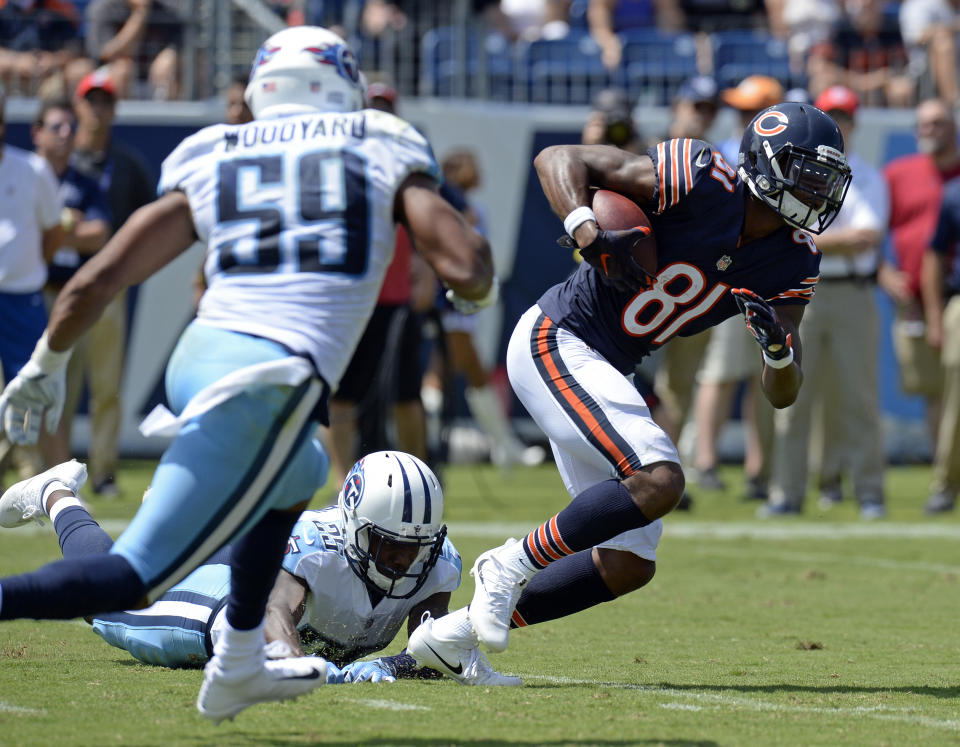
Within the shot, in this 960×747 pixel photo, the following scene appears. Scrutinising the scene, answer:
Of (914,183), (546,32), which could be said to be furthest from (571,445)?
(546,32)

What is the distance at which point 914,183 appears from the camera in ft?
33.8

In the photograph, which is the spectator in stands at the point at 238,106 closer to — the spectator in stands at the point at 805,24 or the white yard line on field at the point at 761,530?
the white yard line on field at the point at 761,530

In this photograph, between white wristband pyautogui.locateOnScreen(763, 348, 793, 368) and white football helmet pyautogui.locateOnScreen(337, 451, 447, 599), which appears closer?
white football helmet pyautogui.locateOnScreen(337, 451, 447, 599)

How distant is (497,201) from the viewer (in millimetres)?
11898

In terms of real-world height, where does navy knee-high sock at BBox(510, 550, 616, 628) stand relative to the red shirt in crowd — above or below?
below

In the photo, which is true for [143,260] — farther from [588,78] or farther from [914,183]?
[588,78]

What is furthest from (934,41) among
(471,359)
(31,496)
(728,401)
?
(31,496)

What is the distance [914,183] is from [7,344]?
6.41 metres

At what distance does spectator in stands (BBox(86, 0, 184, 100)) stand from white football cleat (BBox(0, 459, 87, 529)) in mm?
7472

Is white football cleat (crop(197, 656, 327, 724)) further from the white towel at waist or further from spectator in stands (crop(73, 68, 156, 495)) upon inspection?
spectator in stands (crop(73, 68, 156, 495))

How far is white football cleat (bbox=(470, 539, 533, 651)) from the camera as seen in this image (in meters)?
3.88

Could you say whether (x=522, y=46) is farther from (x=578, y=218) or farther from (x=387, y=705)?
(x=387, y=705)

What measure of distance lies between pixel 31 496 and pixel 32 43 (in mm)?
7919

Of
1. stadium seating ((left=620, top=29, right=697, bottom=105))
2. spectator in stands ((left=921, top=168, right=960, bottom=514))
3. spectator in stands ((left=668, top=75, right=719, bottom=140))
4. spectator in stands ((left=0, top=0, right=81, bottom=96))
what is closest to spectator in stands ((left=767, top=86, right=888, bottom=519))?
spectator in stands ((left=921, top=168, right=960, bottom=514))
